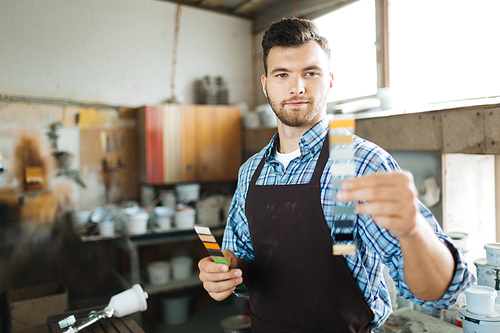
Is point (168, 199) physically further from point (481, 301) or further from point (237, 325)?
point (481, 301)

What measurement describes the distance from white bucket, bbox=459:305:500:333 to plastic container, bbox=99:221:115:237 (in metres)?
2.75

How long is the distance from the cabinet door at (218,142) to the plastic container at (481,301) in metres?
2.76

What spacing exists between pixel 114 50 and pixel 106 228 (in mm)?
1837

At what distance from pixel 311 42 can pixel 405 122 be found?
1375 mm

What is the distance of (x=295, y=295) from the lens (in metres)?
1.32

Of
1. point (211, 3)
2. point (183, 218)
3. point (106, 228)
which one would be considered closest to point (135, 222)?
point (106, 228)

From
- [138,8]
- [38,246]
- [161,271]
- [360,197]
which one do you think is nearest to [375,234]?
[360,197]

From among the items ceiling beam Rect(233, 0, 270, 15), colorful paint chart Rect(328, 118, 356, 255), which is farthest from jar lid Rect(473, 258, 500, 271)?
ceiling beam Rect(233, 0, 270, 15)

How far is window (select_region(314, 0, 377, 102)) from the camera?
10.5ft

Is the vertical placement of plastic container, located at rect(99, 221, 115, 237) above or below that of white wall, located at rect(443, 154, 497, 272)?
below

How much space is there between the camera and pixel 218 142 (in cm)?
407

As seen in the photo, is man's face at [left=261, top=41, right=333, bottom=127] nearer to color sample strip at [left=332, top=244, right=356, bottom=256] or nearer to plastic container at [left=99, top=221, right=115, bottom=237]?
color sample strip at [left=332, top=244, right=356, bottom=256]

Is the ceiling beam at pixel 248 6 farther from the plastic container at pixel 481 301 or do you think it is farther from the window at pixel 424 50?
the plastic container at pixel 481 301

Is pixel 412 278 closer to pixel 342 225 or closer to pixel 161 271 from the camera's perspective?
pixel 342 225
